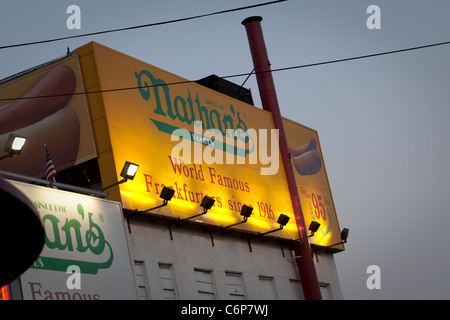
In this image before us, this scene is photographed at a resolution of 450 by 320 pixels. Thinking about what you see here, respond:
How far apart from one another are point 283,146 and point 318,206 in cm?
307

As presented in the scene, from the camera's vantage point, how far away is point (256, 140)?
27562 millimetres

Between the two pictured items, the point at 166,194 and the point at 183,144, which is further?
the point at 183,144

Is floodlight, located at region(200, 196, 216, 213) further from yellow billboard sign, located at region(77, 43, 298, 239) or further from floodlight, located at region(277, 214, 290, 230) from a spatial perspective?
floodlight, located at region(277, 214, 290, 230)

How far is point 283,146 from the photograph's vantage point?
2839 centimetres

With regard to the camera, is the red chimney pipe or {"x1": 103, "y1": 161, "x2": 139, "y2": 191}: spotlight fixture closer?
{"x1": 103, "y1": 161, "x2": 139, "y2": 191}: spotlight fixture

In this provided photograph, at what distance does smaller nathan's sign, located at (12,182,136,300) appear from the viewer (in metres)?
16.7

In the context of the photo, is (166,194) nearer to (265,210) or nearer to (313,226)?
(265,210)

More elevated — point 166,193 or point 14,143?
point 14,143

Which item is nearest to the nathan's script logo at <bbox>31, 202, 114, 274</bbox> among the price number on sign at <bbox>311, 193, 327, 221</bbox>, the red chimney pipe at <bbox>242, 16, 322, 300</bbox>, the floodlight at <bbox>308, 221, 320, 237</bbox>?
the red chimney pipe at <bbox>242, 16, 322, 300</bbox>

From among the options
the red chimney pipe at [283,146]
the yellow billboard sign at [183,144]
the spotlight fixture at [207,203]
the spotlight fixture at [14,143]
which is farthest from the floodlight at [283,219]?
the spotlight fixture at [14,143]

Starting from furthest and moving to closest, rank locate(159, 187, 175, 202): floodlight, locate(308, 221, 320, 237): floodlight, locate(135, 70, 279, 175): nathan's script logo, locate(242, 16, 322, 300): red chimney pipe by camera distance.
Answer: locate(308, 221, 320, 237): floodlight → locate(242, 16, 322, 300): red chimney pipe → locate(135, 70, 279, 175): nathan's script logo → locate(159, 187, 175, 202): floodlight

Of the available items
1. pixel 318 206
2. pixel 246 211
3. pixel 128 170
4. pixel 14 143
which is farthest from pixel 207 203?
pixel 318 206

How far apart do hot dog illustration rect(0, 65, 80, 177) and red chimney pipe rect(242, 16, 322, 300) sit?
28.4ft
